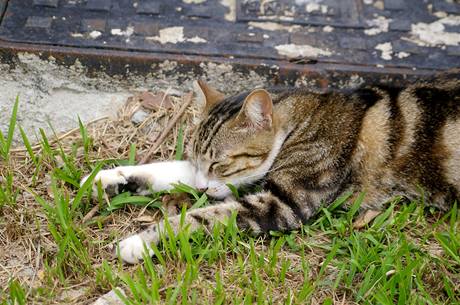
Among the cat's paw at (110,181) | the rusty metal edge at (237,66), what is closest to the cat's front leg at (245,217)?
the cat's paw at (110,181)

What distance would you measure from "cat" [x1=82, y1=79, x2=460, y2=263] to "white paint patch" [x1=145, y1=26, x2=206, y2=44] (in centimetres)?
44

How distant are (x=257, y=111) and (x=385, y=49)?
0.94m

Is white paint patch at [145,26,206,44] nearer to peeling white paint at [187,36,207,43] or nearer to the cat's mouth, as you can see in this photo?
peeling white paint at [187,36,207,43]

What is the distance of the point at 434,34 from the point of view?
3.54m

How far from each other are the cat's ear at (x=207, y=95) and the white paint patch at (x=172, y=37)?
1.27ft

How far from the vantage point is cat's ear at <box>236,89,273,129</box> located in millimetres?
2809

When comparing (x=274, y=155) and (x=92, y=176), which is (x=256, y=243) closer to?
(x=274, y=155)

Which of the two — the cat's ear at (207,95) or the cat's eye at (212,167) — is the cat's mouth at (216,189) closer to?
the cat's eye at (212,167)

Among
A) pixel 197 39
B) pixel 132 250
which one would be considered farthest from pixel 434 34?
pixel 132 250

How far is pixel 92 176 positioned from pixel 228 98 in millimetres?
684

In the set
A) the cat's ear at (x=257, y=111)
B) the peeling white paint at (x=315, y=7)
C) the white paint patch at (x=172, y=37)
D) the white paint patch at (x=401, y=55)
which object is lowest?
the cat's ear at (x=257, y=111)

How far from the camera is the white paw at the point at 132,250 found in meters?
2.73

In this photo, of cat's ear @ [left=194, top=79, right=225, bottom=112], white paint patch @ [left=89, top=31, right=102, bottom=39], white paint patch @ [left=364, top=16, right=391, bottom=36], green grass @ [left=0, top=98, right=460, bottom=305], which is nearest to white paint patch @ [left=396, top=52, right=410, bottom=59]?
white paint patch @ [left=364, top=16, right=391, bottom=36]

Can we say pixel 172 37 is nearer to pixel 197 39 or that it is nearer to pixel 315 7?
pixel 197 39
